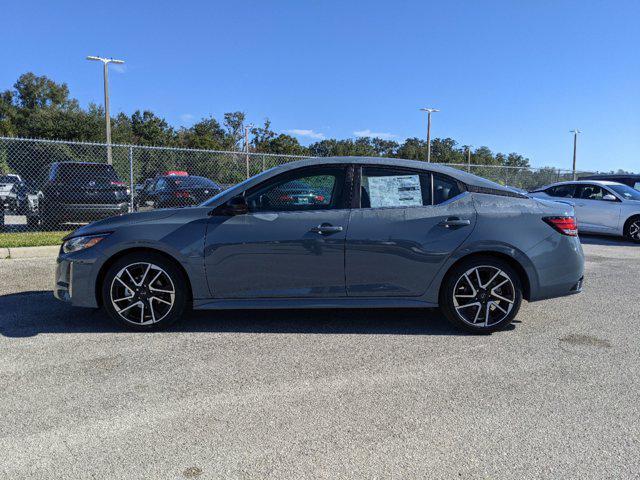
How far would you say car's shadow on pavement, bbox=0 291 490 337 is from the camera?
459 cm

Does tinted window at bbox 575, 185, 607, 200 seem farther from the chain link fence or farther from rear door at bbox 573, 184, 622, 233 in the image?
the chain link fence

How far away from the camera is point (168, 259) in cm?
450

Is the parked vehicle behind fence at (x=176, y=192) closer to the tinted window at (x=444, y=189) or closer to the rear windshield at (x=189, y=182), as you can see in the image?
the rear windshield at (x=189, y=182)

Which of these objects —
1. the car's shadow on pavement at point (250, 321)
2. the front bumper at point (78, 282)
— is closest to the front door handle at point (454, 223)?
the car's shadow on pavement at point (250, 321)

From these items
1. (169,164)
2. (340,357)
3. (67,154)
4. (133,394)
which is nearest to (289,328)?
(340,357)

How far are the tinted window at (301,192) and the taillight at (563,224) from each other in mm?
1947

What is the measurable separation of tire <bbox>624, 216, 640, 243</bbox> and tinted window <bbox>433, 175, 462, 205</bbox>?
30.9ft

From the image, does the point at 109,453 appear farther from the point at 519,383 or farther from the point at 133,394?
the point at 519,383

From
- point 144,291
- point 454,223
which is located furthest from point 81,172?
point 454,223

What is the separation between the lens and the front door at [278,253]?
439 centimetres

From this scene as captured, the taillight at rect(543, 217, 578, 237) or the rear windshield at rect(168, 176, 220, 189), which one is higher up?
the rear windshield at rect(168, 176, 220, 189)

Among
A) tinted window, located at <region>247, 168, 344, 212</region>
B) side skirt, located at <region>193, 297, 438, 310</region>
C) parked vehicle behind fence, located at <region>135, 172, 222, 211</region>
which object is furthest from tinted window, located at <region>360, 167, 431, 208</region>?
parked vehicle behind fence, located at <region>135, 172, 222, 211</region>

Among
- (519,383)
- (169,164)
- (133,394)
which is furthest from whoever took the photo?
(169,164)

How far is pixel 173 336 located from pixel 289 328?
40.7 inches
